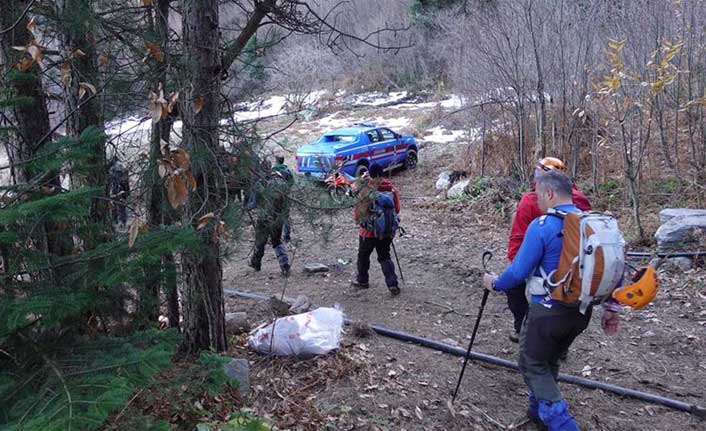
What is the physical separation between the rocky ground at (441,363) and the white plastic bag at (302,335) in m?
0.10

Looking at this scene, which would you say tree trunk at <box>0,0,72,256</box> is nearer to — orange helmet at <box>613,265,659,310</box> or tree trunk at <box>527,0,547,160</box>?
orange helmet at <box>613,265,659,310</box>

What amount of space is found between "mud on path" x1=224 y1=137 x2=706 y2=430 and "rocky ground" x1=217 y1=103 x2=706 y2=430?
0.01m

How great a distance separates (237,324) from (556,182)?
354 cm

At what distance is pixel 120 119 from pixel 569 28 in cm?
947

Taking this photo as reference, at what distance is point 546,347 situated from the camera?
4.08 meters

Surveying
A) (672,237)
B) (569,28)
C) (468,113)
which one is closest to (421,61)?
(468,113)

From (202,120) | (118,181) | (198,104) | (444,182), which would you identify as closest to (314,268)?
(118,181)

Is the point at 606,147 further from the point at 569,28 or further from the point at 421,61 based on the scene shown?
the point at 421,61

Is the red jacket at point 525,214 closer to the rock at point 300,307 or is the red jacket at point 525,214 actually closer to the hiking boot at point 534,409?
the hiking boot at point 534,409

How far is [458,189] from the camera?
14453 millimetres

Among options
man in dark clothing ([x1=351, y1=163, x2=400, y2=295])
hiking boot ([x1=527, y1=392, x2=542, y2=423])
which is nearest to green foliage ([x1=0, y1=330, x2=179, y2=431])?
hiking boot ([x1=527, y1=392, x2=542, y2=423])

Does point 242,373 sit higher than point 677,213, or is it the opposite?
point 677,213

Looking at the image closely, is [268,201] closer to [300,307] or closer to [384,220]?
[300,307]

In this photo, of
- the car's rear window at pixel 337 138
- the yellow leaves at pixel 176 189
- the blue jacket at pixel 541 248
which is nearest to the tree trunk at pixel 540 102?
the car's rear window at pixel 337 138
